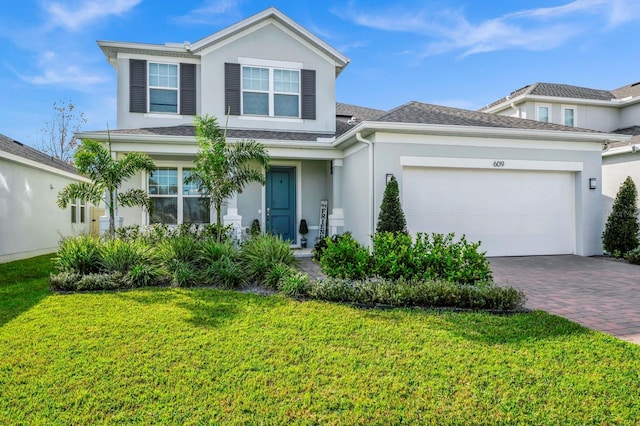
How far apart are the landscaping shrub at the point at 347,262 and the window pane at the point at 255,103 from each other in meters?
6.75

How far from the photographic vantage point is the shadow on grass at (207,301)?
5164mm

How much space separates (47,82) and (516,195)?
2592cm

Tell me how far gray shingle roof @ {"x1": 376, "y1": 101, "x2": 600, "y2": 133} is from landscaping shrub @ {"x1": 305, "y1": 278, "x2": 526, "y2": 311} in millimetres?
4844

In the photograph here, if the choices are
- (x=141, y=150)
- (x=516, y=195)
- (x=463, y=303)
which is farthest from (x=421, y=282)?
(x=141, y=150)

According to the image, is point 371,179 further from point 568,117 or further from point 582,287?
point 568,117

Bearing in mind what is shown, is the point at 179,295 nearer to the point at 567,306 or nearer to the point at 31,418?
the point at 31,418

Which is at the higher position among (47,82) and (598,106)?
(47,82)

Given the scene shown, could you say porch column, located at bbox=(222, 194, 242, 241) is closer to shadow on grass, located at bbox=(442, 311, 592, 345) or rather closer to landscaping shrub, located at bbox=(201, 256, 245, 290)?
landscaping shrub, located at bbox=(201, 256, 245, 290)

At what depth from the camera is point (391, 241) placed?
21.5ft

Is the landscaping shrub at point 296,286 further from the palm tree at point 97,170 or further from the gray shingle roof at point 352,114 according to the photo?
the gray shingle roof at point 352,114

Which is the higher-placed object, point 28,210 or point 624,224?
point 28,210

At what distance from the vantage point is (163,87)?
38.2 feet

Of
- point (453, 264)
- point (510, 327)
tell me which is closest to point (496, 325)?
point (510, 327)

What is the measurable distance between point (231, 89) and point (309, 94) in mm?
2455
